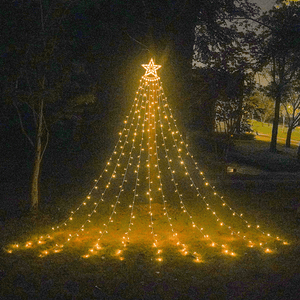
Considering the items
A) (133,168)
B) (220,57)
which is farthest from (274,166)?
(133,168)

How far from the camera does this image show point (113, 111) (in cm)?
938

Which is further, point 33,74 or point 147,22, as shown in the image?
point 147,22

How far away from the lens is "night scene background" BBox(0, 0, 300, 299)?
420cm

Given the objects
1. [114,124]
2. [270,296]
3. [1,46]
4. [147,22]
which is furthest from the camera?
[114,124]

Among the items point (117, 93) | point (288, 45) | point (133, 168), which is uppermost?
point (288, 45)

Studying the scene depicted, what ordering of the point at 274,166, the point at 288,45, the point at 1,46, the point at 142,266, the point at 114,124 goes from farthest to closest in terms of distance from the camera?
the point at 274,166, the point at 114,124, the point at 288,45, the point at 1,46, the point at 142,266

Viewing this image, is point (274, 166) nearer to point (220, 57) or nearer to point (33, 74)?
A: point (220, 57)

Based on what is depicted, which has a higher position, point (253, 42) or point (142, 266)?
point (253, 42)

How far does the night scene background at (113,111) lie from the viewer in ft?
13.8

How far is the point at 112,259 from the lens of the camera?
16.2 ft

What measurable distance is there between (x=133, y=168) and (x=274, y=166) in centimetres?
865

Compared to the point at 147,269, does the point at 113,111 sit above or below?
above

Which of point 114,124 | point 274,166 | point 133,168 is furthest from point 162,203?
point 274,166

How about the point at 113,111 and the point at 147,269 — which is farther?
the point at 113,111
